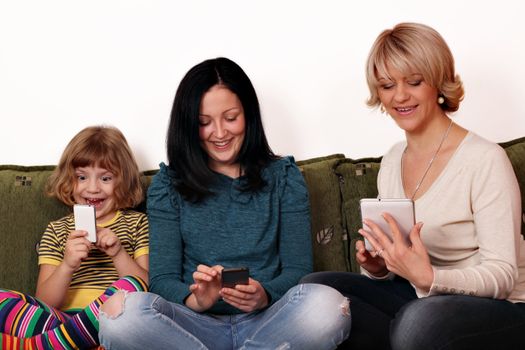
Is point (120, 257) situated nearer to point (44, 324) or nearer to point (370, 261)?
point (44, 324)

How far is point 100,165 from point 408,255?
1.14 metres

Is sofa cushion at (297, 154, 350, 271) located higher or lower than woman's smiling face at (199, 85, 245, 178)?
lower

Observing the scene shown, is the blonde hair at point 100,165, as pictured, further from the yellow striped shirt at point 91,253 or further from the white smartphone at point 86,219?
the white smartphone at point 86,219

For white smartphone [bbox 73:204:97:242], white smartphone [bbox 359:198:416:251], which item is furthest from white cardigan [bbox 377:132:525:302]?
white smartphone [bbox 73:204:97:242]

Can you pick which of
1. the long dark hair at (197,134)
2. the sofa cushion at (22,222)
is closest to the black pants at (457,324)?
the long dark hair at (197,134)

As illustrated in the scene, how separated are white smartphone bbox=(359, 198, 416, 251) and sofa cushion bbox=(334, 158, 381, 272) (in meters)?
0.57

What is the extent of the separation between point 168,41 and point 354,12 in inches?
27.8

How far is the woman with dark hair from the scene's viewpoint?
80.2 inches

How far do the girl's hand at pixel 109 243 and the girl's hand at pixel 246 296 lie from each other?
567 millimetres

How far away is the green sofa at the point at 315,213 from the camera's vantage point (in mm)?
2480

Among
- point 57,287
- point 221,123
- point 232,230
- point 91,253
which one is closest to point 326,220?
point 232,230

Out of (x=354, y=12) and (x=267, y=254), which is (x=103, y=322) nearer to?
(x=267, y=254)

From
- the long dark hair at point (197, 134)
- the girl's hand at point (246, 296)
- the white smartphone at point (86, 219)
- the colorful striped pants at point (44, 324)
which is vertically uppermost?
the long dark hair at point (197, 134)

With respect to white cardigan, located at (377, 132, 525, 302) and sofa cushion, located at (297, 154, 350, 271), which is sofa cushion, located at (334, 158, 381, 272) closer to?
sofa cushion, located at (297, 154, 350, 271)
